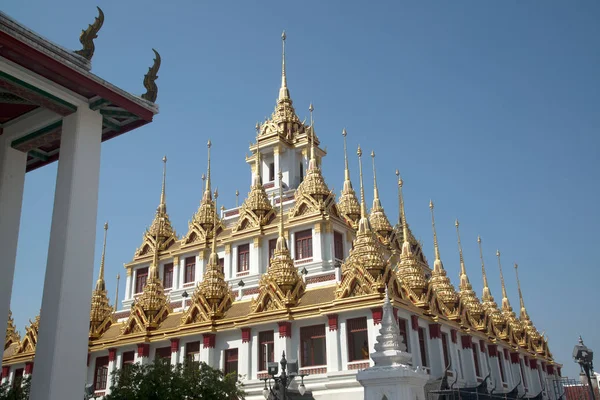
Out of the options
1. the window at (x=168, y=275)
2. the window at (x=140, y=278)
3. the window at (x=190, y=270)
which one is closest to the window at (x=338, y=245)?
the window at (x=190, y=270)

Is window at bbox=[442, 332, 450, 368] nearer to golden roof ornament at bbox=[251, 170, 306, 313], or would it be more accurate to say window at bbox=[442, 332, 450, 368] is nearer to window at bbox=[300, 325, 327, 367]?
window at bbox=[300, 325, 327, 367]

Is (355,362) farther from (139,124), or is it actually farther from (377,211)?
(377,211)

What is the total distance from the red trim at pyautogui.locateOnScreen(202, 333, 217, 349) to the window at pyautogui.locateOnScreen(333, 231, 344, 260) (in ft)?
28.1

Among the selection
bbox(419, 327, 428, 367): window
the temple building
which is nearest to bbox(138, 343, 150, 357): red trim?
the temple building

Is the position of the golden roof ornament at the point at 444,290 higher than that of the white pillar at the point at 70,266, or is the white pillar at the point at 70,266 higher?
the golden roof ornament at the point at 444,290

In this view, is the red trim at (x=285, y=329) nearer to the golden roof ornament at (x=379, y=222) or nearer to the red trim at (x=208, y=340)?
the red trim at (x=208, y=340)

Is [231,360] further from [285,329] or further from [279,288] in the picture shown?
[279,288]

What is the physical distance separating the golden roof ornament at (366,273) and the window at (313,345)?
185cm

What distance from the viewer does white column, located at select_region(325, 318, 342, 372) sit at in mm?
25281

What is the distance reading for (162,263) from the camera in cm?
4066

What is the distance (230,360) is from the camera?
28484 mm

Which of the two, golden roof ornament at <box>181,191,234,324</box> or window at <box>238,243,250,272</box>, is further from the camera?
window at <box>238,243,250,272</box>

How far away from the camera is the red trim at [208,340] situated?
94.8ft

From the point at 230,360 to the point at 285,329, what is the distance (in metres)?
3.44
